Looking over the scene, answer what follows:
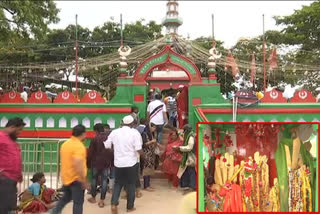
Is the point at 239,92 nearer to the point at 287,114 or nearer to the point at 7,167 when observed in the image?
the point at 287,114

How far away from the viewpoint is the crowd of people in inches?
175

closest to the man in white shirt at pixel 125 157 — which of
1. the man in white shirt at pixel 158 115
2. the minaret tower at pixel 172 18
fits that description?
the man in white shirt at pixel 158 115

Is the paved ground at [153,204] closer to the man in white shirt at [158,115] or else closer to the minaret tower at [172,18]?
the man in white shirt at [158,115]

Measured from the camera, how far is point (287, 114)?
10.1 metres

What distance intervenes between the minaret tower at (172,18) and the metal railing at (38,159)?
1965 centimetres

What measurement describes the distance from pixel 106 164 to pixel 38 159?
3.78m

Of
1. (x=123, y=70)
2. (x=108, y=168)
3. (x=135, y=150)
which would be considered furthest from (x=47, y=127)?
(x=135, y=150)

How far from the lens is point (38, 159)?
384 inches

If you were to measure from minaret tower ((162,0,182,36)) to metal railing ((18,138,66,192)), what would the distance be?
64.5ft

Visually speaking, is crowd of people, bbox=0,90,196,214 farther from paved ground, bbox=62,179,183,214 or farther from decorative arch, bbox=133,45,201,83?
decorative arch, bbox=133,45,201,83

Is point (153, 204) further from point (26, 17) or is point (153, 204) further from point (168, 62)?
point (26, 17)

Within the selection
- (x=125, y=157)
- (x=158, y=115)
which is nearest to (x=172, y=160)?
(x=158, y=115)

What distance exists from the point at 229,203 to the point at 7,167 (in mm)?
2620

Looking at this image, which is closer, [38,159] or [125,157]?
[125,157]
